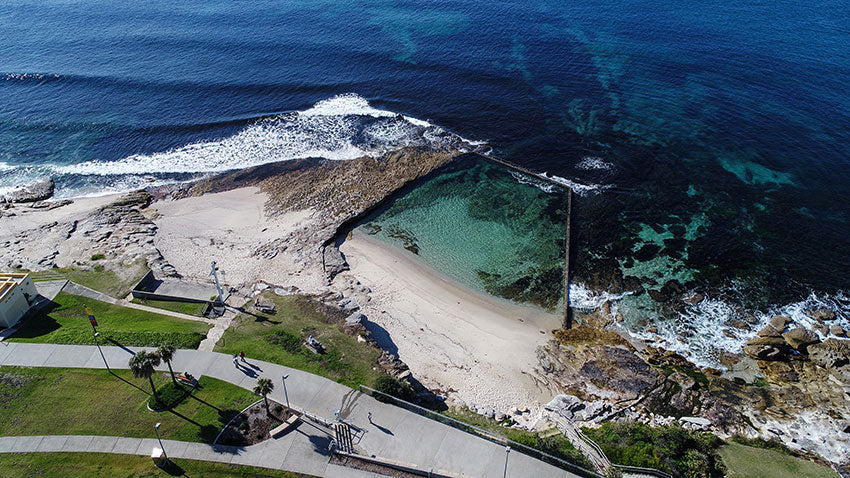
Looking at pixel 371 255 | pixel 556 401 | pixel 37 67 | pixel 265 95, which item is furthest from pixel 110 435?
pixel 37 67

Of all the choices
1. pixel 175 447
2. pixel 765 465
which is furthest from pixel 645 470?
pixel 175 447

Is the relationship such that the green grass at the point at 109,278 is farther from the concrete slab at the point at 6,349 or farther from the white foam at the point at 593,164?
the white foam at the point at 593,164

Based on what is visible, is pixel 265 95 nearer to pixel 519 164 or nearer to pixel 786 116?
pixel 519 164

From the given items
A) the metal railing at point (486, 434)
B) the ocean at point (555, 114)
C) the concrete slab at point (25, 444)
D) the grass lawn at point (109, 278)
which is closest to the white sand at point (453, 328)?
the ocean at point (555, 114)

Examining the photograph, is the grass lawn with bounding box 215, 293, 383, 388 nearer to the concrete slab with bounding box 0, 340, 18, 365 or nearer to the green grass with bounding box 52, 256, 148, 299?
the green grass with bounding box 52, 256, 148, 299

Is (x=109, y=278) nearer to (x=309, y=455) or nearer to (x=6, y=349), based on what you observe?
(x=6, y=349)

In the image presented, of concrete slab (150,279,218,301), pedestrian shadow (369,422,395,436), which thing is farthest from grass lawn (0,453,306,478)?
concrete slab (150,279,218,301)
